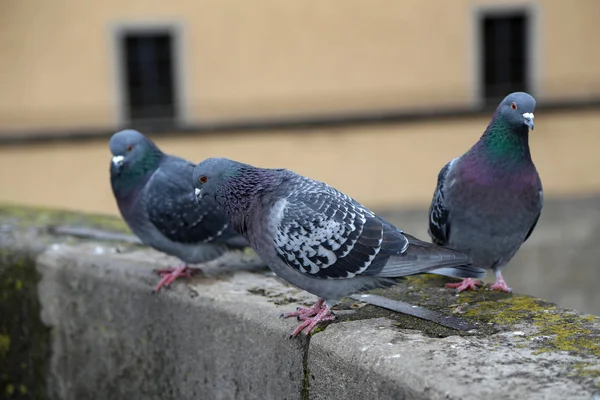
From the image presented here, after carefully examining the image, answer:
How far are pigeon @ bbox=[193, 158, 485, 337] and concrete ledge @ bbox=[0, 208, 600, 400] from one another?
13cm

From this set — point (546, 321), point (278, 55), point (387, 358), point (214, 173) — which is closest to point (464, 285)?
point (546, 321)

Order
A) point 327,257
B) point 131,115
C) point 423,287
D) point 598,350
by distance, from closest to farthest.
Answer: point 598,350 < point 327,257 < point 423,287 < point 131,115

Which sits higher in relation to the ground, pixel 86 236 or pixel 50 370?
pixel 86 236

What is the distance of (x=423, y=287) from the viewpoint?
11.8 feet

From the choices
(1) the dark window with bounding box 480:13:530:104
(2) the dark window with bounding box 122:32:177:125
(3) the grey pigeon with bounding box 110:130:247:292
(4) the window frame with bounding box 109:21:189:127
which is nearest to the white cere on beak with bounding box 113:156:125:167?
(3) the grey pigeon with bounding box 110:130:247:292

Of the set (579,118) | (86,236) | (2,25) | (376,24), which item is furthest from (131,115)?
(86,236)

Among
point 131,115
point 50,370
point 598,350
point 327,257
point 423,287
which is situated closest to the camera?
→ point 598,350

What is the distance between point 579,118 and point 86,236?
374 inches

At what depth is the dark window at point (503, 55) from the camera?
1277cm

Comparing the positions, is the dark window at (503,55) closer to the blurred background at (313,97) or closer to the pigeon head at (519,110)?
the blurred background at (313,97)

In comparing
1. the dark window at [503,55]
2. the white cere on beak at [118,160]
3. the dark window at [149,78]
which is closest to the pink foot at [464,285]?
the white cere on beak at [118,160]

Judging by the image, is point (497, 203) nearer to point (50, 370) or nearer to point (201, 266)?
point (201, 266)

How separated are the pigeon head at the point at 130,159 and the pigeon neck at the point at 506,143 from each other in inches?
68.3

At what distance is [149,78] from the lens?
41.3 feet
